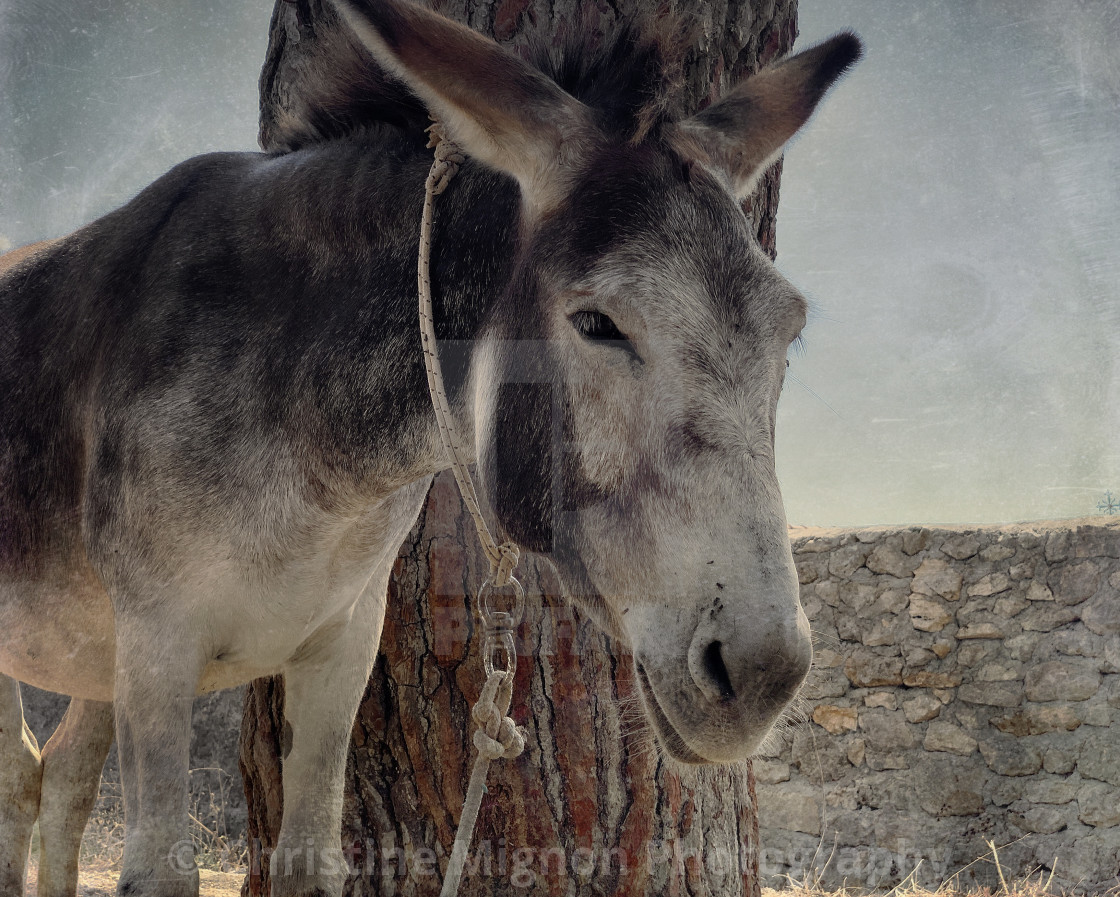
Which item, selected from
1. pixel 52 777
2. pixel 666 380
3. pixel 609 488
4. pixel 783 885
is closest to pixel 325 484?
pixel 609 488

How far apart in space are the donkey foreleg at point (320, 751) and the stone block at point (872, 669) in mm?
5174

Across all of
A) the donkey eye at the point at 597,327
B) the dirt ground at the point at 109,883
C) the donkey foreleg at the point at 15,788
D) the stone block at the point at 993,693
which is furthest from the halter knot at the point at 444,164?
the stone block at the point at 993,693

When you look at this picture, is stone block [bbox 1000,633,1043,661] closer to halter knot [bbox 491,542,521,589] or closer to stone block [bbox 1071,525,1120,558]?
stone block [bbox 1071,525,1120,558]

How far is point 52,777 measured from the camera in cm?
267

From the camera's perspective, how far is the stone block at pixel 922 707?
20.3 ft

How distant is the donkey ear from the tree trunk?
0.57 metres

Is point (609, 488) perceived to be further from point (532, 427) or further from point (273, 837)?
point (273, 837)

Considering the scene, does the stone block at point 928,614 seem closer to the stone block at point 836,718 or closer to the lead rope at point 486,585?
the stone block at point 836,718

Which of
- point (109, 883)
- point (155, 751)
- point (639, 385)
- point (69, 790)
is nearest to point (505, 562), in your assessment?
point (639, 385)

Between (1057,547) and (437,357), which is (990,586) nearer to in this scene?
(1057,547)

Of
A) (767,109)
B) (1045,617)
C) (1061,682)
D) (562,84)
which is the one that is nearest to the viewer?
(562,84)

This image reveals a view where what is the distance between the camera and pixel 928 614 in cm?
634

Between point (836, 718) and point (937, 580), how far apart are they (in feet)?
4.09

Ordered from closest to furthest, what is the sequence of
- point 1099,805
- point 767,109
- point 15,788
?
point 767,109, point 15,788, point 1099,805
